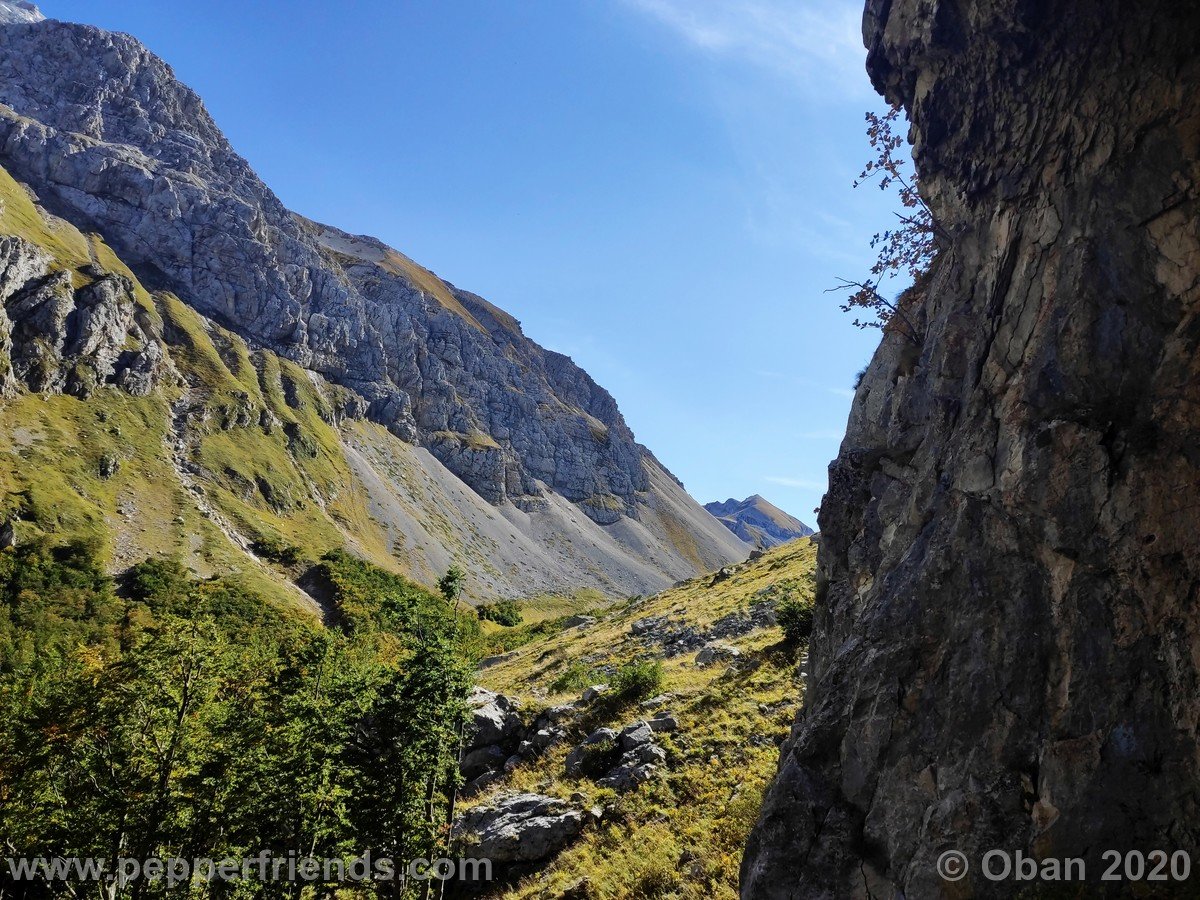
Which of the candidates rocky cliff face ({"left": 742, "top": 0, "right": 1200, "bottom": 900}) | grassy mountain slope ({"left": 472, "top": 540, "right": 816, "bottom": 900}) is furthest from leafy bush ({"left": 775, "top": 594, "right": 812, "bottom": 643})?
rocky cliff face ({"left": 742, "top": 0, "right": 1200, "bottom": 900})

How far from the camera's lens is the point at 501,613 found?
360 ft

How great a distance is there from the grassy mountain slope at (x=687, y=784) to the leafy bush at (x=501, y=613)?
73528mm

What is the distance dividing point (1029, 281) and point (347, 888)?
81.3 ft

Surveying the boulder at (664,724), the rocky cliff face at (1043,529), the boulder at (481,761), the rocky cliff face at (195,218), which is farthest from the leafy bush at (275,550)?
the rocky cliff face at (1043,529)

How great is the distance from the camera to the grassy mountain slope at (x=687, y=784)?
1580cm

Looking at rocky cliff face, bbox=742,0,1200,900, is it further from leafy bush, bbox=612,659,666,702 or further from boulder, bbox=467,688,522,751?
boulder, bbox=467,688,522,751

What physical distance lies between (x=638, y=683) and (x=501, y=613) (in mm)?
85926

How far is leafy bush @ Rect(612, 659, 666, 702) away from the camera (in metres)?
27.5

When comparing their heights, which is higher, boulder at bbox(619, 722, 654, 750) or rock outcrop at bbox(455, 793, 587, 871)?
boulder at bbox(619, 722, 654, 750)

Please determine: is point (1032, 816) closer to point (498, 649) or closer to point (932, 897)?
point (932, 897)

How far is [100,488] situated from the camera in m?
81.5

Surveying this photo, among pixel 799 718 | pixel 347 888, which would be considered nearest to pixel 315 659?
pixel 347 888

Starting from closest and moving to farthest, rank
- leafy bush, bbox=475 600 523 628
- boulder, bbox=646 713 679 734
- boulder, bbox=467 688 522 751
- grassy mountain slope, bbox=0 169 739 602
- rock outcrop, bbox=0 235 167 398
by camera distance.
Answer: boulder, bbox=646 713 679 734 → boulder, bbox=467 688 522 751 → grassy mountain slope, bbox=0 169 739 602 → rock outcrop, bbox=0 235 167 398 → leafy bush, bbox=475 600 523 628

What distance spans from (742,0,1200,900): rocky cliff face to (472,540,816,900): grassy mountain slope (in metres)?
4.97
